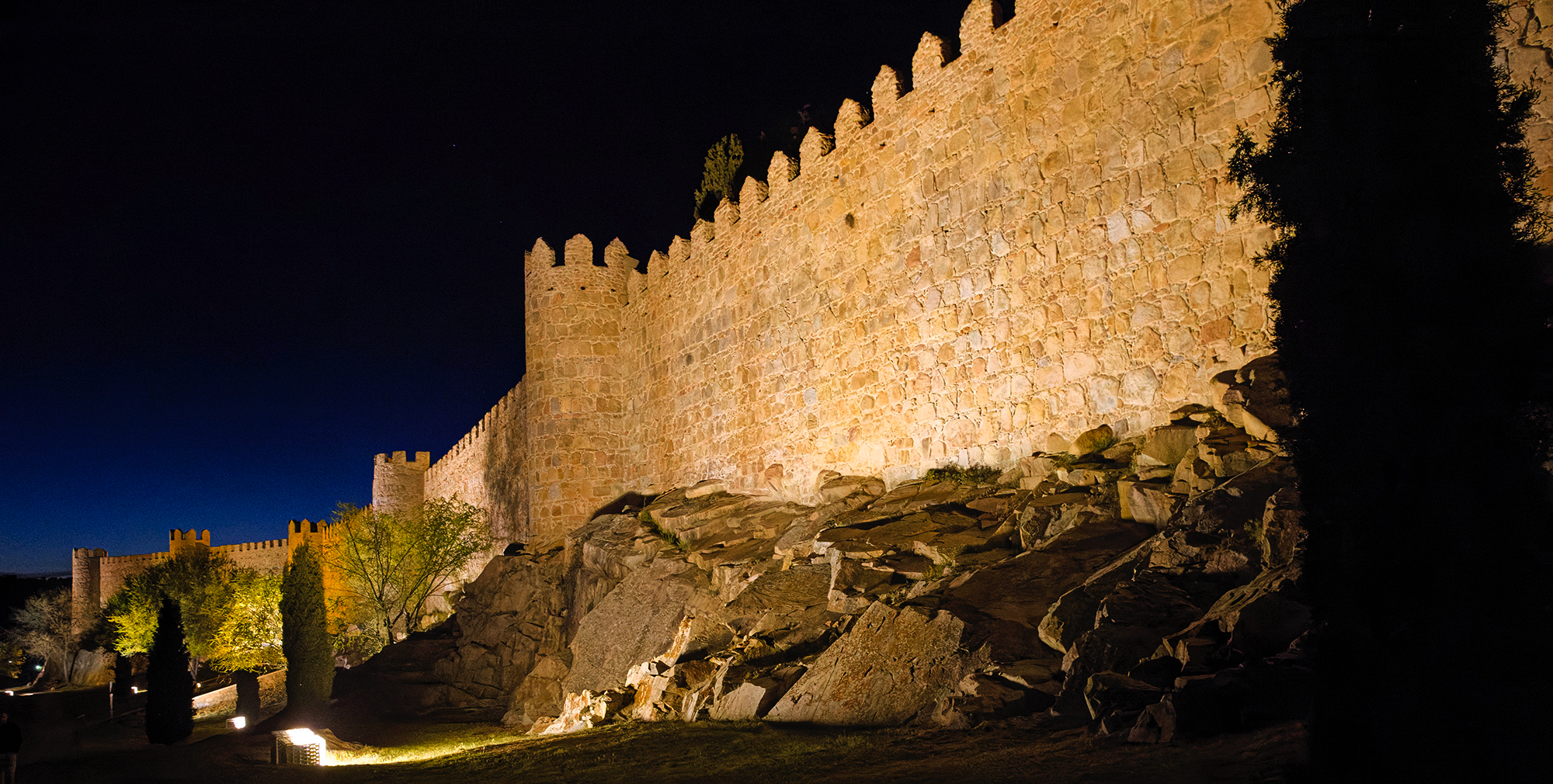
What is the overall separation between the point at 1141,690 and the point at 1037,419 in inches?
209

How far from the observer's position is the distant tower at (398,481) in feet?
110

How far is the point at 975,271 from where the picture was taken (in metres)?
10.6

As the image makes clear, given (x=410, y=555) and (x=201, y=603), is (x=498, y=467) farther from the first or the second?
(x=201, y=603)

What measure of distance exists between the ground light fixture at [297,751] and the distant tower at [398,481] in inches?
1019

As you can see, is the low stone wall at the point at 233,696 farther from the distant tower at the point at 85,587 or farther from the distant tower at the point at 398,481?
the distant tower at the point at 85,587

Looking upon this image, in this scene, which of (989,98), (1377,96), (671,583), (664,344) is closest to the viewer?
(1377,96)

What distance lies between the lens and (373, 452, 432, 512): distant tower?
33469mm

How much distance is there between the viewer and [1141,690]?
4520mm

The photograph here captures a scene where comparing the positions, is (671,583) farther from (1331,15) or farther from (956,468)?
(1331,15)

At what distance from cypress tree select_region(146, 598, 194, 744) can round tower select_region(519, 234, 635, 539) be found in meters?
6.18

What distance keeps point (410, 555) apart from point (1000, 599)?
2149 centimetres

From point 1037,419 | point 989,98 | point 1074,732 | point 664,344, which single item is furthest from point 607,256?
point 1074,732

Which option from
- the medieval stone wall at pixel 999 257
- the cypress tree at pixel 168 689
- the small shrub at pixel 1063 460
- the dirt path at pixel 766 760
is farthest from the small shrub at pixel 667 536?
the cypress tree at pixel 168 689

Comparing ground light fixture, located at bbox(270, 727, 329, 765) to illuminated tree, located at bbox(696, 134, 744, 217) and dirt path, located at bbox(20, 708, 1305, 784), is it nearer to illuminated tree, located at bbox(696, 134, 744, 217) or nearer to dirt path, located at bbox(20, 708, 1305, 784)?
dirt path, located at bbox(20, 708, 1305, 784)
